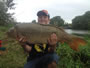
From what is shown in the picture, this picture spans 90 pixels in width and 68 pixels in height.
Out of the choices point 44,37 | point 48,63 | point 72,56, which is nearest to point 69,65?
point 72,56

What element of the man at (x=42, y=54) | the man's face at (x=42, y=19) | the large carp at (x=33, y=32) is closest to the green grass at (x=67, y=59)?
the man at (x=42, y=54)

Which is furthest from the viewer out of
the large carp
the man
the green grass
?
the green grass

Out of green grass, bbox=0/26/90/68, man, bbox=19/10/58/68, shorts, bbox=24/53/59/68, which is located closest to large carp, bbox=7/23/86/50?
man, bbox=19/10/58/68

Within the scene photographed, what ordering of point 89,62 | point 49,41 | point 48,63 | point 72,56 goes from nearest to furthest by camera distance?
1. point 49,41
2. point 48,63
3. point 89,62
4. point 72,56

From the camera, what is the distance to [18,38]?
2.40 metres

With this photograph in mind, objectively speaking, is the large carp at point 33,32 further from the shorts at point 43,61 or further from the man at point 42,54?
the shorts at point 43,61

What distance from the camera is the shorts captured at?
9.07 feet

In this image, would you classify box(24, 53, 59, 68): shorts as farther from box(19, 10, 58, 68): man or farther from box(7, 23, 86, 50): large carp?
box(7, 23, 86, 50): large carp

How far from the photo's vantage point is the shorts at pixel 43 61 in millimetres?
2764

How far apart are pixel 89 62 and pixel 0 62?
2.53m

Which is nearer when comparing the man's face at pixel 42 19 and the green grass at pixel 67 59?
the man's face at pixel 42 19

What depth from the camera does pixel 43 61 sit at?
2805mm

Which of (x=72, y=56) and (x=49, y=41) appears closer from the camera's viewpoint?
(x=49, y=41)

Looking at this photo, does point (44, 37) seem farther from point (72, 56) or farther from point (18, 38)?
point (72, 56)
